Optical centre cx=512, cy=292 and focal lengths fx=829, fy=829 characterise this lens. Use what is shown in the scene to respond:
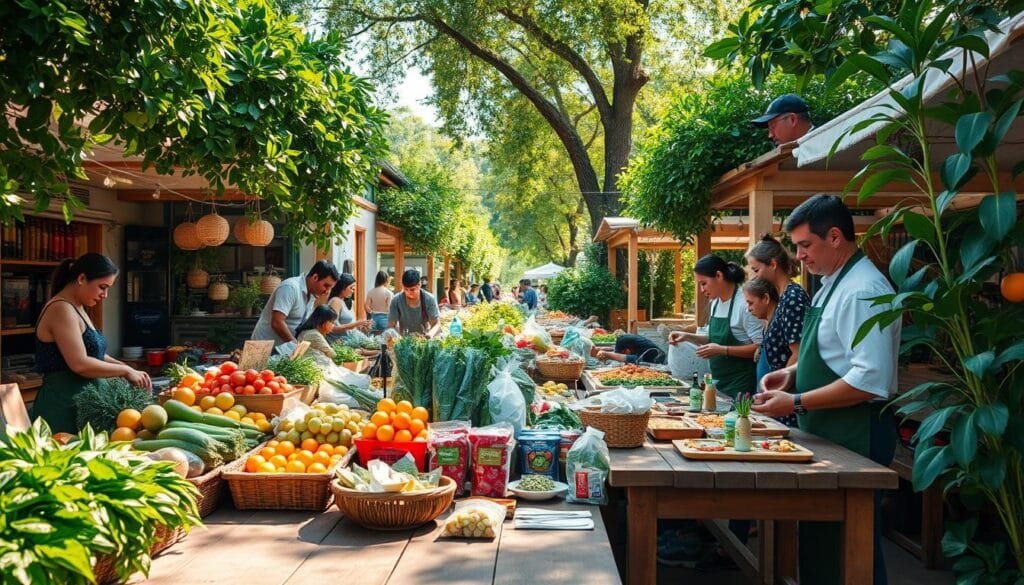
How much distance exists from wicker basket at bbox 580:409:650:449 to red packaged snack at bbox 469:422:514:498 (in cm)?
48

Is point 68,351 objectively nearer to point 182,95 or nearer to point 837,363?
point 182,95

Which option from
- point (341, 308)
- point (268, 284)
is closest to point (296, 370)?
point (341, 308)

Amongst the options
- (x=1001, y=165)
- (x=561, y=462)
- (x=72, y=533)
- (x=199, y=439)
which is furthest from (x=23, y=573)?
(x=1001, y=165)

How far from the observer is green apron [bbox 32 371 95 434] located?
195 inches

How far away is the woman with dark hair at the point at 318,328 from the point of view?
675cm

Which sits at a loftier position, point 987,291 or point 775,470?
point 987,291

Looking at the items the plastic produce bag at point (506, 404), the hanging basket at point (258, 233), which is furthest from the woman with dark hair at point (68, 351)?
the hanging basket at point (258, 233)

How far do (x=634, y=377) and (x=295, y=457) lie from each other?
3.31m

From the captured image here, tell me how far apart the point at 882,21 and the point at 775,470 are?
1.72 metres

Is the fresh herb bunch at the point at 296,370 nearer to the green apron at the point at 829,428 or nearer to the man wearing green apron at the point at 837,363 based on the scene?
the man wearing green apron at the point at 837,363

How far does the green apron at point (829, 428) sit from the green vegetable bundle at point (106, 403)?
3.15 metres

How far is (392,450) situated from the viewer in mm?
3680

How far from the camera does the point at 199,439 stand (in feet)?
11.5

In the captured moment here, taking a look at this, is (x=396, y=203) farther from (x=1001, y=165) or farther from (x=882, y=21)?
(x=882, y=21)
